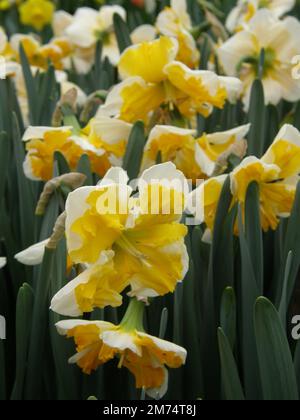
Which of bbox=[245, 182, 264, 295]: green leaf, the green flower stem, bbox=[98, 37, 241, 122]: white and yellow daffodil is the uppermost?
bbox=[98, 37, 241, 122]: white and yellow daffodil

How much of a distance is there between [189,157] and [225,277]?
0.29 meters

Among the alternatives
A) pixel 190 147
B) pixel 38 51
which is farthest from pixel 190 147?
pixel 38 51

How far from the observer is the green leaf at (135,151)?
4.90 feet

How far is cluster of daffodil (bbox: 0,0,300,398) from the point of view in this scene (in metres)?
1.04

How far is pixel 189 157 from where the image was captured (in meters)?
1.54

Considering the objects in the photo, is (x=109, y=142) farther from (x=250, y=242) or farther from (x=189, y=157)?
(x=250, y=242)

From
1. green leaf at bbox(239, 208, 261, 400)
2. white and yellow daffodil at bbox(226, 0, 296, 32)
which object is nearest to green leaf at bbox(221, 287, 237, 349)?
green leaf at bbox(239, 208, 261, 400)

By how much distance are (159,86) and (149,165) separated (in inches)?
6.7

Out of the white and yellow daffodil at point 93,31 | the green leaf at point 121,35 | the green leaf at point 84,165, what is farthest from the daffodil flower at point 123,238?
the white and yellow daffodil at point 93,31

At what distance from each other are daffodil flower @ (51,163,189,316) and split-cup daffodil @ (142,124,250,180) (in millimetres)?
411

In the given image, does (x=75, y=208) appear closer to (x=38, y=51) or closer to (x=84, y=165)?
(x=84, y=165)

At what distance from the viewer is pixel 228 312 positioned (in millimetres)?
1184

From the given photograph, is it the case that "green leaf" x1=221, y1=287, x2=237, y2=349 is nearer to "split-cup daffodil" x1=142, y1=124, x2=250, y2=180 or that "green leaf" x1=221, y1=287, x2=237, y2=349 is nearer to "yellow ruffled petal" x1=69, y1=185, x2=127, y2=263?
"yellow ruffled petal" x1=69, y1=185, x2=127, y2=263

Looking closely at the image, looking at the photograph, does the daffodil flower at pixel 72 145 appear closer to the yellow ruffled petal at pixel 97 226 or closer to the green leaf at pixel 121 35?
the yellow ruffled petal at pixel 97 226
